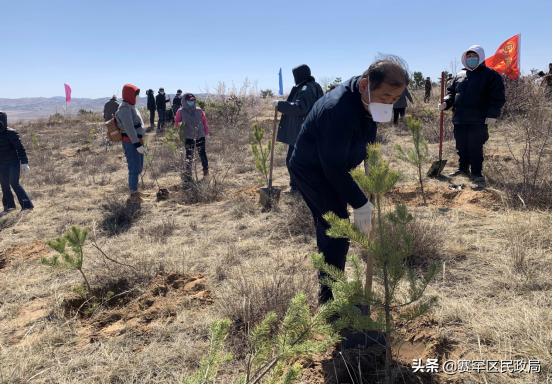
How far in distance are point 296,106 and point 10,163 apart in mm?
4343

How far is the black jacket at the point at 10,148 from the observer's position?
5730mm

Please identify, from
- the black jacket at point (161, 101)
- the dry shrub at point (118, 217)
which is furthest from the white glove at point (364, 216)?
the black jacket at point (161, 101)

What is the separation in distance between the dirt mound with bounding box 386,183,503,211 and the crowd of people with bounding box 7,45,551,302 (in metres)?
0.65

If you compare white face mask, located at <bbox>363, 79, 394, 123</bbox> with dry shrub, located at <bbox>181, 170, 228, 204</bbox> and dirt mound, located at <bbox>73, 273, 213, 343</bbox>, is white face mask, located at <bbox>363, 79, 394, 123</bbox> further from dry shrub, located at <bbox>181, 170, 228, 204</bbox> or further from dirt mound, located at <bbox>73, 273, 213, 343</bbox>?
dry shrub, located at <bbox>181, 170, 228, 204</bbox>

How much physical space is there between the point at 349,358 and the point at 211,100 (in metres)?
15.8

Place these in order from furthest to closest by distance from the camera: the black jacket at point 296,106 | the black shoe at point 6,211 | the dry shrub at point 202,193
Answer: the black shoe at point 6,211 → the dry shrub at point 202,193 → the black jacket at point 296,106

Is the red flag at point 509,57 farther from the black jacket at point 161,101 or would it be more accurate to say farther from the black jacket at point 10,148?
the black jacket at point 161,101

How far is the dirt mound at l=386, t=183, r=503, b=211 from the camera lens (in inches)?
170

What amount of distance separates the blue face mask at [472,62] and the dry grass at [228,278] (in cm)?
149

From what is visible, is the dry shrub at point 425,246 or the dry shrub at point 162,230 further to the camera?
the dry shrub at point 162,230

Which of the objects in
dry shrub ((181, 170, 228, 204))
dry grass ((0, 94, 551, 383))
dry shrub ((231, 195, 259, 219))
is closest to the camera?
dry grass ((0, 94, 551, 383))

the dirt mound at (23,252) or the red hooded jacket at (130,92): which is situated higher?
the red hooded jacket at (130,92)

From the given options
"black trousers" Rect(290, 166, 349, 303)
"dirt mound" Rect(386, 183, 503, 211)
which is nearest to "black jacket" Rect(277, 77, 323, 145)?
"dirt mound" Rect(386, 183, 503, 211)

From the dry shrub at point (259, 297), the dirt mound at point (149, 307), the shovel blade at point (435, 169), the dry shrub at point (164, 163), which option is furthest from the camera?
the dry shrub at point (164, 163)
